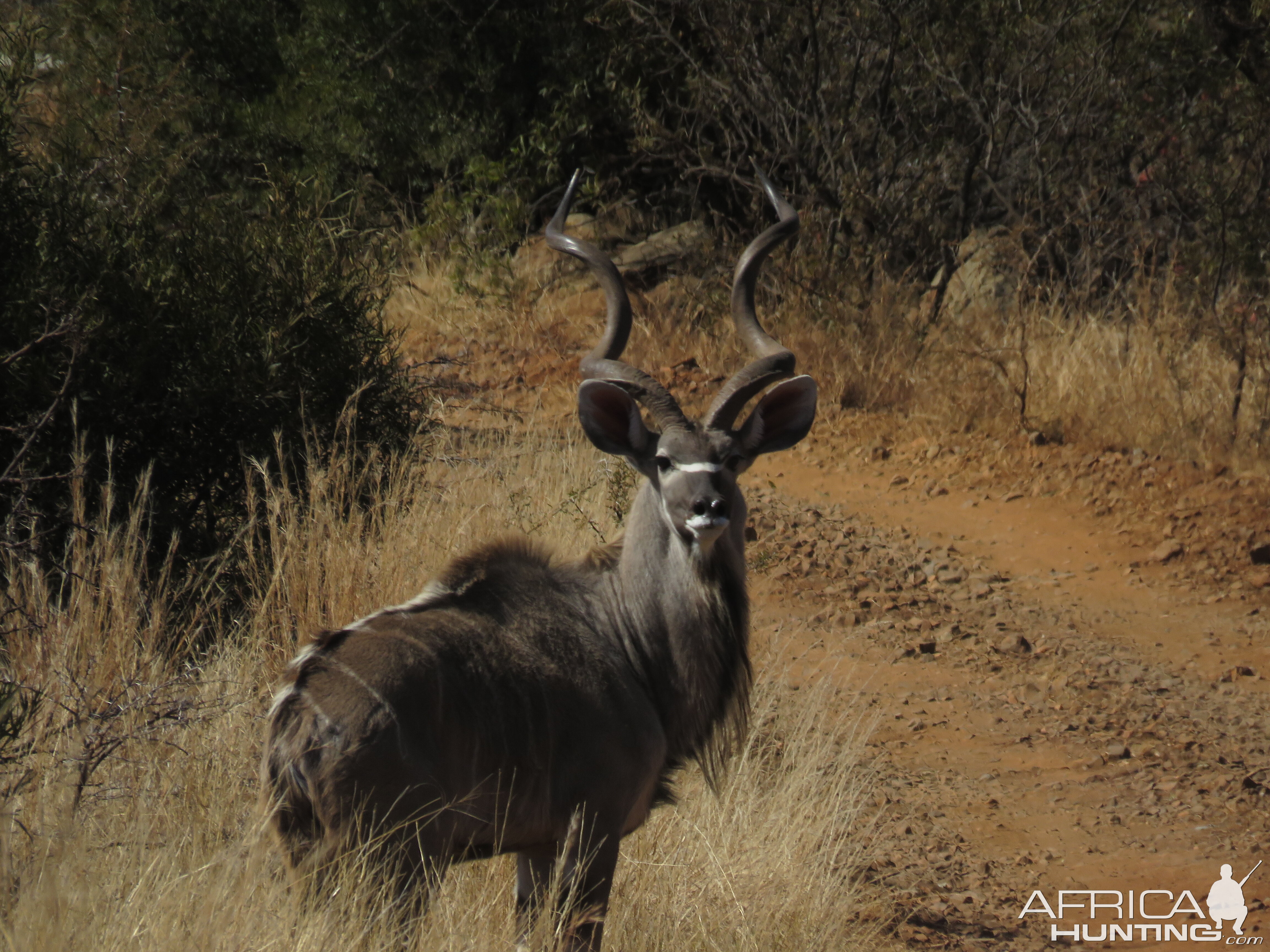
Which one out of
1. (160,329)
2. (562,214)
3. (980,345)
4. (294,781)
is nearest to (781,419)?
(562,214)

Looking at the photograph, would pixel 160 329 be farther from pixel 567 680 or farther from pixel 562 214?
pixel 567 680

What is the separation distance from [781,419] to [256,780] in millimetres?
2004

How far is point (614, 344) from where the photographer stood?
430cm

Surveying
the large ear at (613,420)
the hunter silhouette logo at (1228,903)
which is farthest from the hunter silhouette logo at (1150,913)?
the large ear at (613,420)

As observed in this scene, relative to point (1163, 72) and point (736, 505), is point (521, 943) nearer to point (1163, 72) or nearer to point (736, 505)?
point (736, 505)

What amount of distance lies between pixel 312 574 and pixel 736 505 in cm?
216

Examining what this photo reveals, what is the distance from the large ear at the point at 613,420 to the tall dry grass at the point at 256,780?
54.9 inches

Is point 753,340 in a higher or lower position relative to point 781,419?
higher

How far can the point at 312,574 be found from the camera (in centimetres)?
537

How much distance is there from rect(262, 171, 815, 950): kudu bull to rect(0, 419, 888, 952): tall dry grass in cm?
21

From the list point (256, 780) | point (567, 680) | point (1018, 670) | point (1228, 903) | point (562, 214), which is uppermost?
point (562, 214)

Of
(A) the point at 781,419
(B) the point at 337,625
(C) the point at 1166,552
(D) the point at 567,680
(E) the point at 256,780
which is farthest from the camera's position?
(C) the point at 1166,552

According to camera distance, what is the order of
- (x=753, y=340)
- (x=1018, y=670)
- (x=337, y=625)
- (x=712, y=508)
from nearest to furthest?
(x=712, y=508)
(x=753, y=340)
(x=337, y=625)
(x=1018, y=670)

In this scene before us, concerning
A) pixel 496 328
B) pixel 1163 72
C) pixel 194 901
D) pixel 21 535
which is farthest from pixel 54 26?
pixel 194 901
